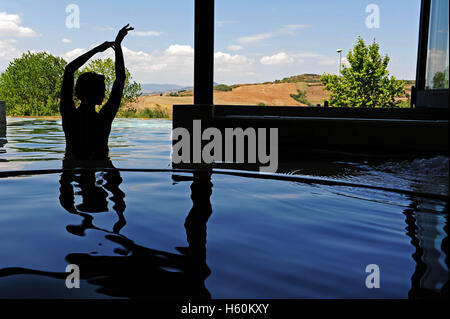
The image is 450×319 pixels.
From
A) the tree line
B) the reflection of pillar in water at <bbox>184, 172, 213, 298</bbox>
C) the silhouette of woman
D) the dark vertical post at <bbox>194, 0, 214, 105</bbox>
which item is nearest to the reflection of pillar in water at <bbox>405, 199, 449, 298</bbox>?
the reflection of pillar in water at <bbox>184, 172, 213, 298</bbox>

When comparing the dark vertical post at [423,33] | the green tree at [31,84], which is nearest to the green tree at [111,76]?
the green tree at [31,84]

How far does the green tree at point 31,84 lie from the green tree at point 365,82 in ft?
112

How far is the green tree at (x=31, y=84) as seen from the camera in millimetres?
38656

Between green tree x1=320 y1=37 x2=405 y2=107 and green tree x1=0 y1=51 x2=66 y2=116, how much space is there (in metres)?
34.0

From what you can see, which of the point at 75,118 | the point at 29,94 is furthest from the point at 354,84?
the point at 75,118

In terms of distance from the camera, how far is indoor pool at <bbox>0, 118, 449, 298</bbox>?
6.99ft

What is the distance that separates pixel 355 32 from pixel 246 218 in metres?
52.4

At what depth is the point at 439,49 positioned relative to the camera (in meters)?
3.10

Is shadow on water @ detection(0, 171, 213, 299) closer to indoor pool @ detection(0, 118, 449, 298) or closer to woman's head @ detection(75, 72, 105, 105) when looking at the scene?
indoor pool @ detection(0, 118, 449, 298)

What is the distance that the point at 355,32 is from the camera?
5069 centimetres

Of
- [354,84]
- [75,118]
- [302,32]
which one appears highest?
[302,32]

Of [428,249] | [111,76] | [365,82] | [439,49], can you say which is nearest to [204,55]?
[439,49]

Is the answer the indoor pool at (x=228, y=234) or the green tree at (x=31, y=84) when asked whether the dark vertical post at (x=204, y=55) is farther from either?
the green tree at (x=31, y=84)
